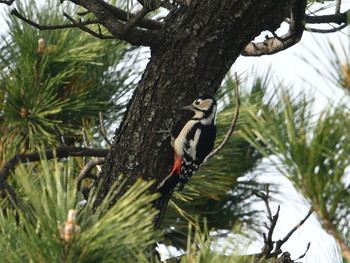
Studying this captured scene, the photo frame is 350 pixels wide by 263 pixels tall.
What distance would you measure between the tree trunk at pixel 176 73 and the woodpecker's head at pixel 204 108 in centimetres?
5

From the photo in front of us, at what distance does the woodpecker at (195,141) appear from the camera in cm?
249

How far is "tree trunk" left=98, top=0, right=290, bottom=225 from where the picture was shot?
7.47 ft

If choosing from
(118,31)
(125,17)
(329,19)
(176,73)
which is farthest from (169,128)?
(329,19)

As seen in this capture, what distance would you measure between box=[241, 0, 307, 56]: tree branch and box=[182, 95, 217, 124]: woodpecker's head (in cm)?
24

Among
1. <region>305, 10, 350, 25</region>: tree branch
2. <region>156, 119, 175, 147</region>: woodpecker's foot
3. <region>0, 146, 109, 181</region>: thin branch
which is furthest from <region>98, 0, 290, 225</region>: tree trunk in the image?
<region>305, 10, 350, 25</region>: tree branch

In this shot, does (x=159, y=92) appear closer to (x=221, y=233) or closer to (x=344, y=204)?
(x=344, y=204)

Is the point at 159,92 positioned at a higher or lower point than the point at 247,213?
higher

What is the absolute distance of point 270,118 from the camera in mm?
1263

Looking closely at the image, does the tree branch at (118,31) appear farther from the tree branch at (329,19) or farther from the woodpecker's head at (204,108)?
the tree branch at (329,19)

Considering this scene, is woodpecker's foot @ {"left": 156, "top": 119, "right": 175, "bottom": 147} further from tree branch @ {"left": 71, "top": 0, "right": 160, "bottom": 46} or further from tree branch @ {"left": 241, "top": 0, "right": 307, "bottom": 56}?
tree branch @ {"left": 241, "top": 0, "right": 307, "bottom": 56}

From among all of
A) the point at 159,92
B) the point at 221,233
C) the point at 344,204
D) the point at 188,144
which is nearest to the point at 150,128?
the point at 159,92

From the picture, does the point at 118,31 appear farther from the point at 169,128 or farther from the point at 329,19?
the point at 329,19

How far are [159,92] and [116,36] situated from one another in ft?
0.70

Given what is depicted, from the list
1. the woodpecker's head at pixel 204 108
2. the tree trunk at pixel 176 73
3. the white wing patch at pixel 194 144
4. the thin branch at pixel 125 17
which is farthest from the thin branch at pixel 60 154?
the white wing patch at pixel 194 144
